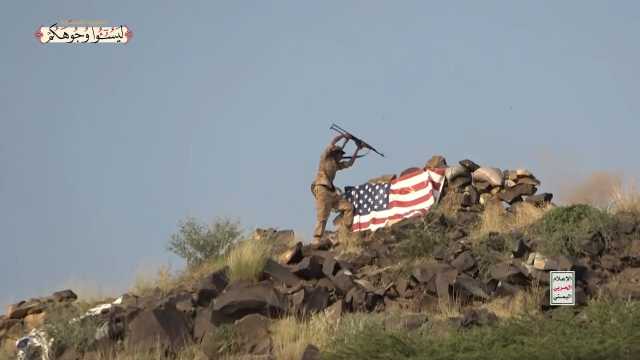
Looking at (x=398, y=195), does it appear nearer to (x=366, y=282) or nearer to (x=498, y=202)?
(x=498, y=202)

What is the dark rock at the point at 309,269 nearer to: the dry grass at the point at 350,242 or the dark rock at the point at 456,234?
the dry grass at the point at 350,242

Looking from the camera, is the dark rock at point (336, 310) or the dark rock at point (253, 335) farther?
the dark rock at point (336, 310)

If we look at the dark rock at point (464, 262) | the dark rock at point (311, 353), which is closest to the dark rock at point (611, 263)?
the dark rock at point (464, 262)

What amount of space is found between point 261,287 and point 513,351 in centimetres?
526

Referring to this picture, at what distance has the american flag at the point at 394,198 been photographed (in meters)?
25.7

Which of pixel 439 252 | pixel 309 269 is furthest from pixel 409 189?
pixel 309 269

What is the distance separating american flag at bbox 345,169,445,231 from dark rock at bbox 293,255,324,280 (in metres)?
7.34

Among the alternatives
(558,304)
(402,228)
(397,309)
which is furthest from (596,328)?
(402,228)

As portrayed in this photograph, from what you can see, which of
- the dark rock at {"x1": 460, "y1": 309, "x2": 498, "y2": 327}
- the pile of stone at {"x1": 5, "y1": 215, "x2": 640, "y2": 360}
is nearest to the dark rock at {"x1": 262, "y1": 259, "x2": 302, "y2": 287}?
the pile of stone at {"x1": 5, "y1": 215, "x2": 640, "y2": 360}

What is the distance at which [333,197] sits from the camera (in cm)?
2622

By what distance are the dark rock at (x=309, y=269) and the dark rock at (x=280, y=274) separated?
14 cm

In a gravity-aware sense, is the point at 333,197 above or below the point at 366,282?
above

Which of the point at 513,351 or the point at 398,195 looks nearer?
the point at 513,351

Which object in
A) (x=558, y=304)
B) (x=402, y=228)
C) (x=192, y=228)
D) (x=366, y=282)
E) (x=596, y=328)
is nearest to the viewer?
(x=596, y=328)
